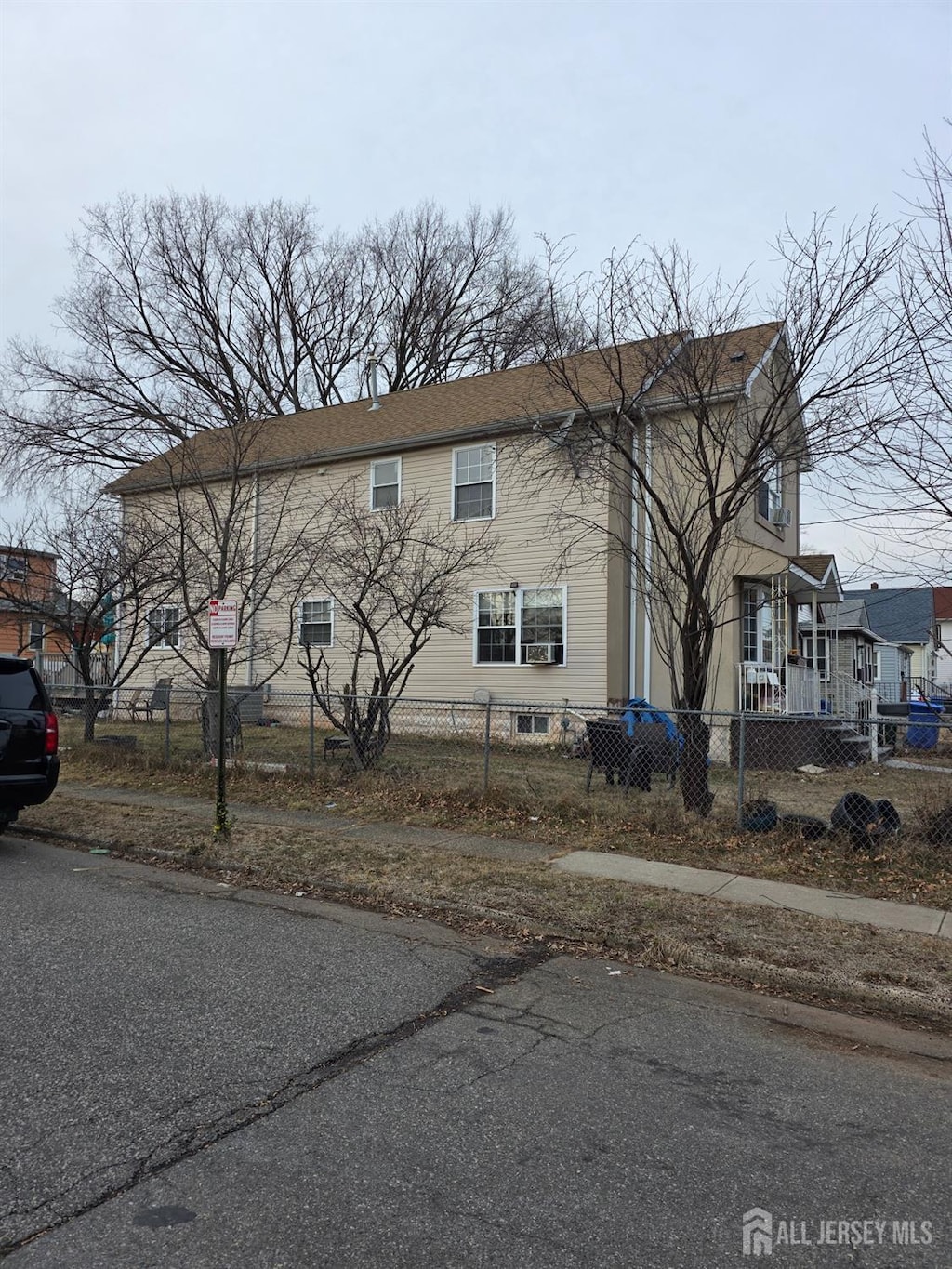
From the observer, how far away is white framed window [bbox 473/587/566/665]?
1722cm

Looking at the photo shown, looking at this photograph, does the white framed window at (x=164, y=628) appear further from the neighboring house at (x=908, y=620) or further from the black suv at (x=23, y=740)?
the neighboring house at (x=908, y=620)

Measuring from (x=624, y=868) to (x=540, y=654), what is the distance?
9.56m

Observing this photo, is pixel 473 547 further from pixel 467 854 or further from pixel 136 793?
pixel 467 854

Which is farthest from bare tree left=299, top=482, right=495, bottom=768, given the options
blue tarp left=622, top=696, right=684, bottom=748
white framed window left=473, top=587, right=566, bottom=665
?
blue tarp left=622, top=696, right=684, bottom=748

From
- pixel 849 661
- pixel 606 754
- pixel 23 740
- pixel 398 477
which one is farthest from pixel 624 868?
pixel 849 661

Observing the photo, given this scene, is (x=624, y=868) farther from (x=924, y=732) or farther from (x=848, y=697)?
(x=924, y=732)

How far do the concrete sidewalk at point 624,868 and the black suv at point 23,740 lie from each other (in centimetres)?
153

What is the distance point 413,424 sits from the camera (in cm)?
1966

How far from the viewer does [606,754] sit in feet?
36.6

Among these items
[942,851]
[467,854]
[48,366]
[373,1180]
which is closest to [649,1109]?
[373,1180]

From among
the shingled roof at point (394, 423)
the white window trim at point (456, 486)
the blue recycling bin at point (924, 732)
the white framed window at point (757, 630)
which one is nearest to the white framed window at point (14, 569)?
the shingled roof at point (394, 423)

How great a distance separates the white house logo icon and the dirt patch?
8.08ft

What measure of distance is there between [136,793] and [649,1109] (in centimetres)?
953

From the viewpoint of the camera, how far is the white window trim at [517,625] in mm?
17016
